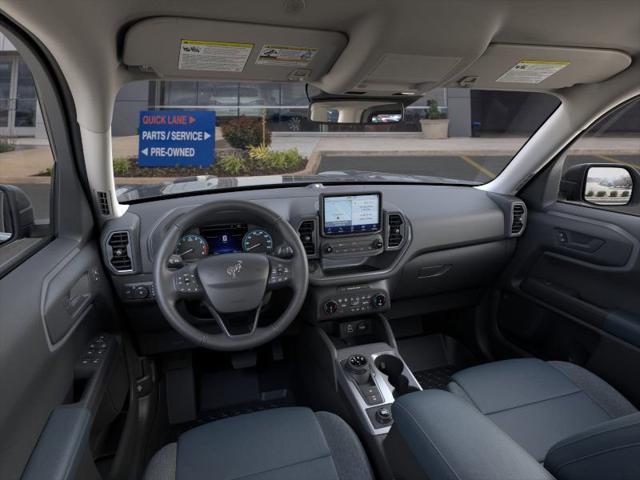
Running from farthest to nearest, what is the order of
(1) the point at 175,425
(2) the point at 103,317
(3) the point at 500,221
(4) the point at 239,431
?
(3) the point at 500,221 < (1) the point at 175,425 < (2) the point at 103,317 < (4) the point at 239,431

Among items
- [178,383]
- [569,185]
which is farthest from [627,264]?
[178,383]

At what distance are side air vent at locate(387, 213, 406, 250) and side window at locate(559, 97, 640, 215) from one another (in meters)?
1.12

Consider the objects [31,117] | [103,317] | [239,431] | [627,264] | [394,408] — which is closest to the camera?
[394,408]

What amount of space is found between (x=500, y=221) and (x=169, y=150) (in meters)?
2.10

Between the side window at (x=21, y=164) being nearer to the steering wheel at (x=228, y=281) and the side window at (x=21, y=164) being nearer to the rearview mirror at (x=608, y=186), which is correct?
the steering wheel at (x=228, y=281)

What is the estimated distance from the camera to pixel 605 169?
272cm

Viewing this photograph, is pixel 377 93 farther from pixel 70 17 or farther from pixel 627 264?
pixel 627 264

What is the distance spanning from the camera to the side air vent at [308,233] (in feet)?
8.41

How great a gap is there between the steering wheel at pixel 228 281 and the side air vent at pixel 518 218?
1.64m

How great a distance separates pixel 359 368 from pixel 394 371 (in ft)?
0.79

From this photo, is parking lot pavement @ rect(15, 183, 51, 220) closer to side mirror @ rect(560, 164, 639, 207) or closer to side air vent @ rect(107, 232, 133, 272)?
side air vent @ rect(107, 232, 133, 272)

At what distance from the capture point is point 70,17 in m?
1.46

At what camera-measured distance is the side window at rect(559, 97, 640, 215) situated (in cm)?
263

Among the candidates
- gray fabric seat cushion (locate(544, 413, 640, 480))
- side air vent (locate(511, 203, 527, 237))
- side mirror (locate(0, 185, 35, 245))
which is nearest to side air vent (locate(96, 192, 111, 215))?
side mirror (locate(0, 185, 35, 245))
